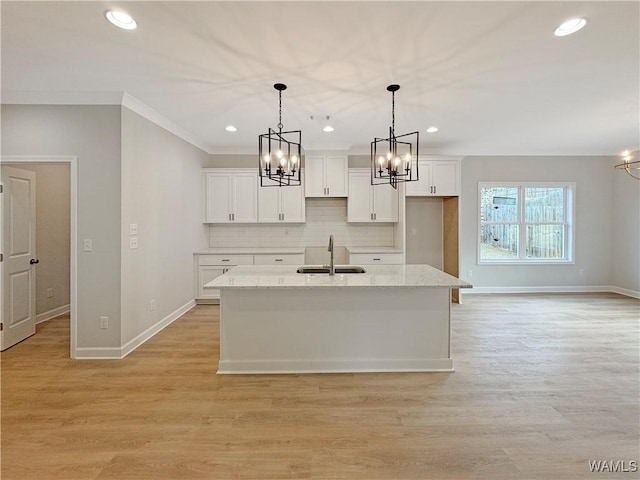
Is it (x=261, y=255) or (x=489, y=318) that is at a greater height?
(x=261, y=255)

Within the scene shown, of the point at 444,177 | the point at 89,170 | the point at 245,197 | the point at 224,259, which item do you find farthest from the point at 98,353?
the point at 444,177

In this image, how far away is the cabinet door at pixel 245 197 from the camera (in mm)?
5605

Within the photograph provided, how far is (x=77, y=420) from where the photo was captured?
7.53 feet

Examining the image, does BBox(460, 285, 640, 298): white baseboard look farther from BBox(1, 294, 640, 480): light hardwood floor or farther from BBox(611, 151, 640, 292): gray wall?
BBox(1, 294, 640, 480): light hardwood floor

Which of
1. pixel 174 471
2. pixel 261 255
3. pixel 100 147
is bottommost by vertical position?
pixel 174 471

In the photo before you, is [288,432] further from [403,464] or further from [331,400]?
[403,464]

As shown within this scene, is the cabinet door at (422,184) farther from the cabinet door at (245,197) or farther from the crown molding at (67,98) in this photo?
the crown molding at (67,98)

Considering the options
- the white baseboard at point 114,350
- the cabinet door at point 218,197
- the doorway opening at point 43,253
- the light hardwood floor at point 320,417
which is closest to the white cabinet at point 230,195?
the cabinet door at point 218,197

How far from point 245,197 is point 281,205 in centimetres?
62

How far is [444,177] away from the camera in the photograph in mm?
5488

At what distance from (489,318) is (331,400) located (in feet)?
10.2

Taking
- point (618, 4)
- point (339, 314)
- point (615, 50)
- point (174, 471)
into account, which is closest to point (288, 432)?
point (174, 471)

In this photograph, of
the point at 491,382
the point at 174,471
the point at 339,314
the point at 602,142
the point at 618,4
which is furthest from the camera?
the point at 602,142

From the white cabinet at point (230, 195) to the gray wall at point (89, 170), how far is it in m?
2.32
